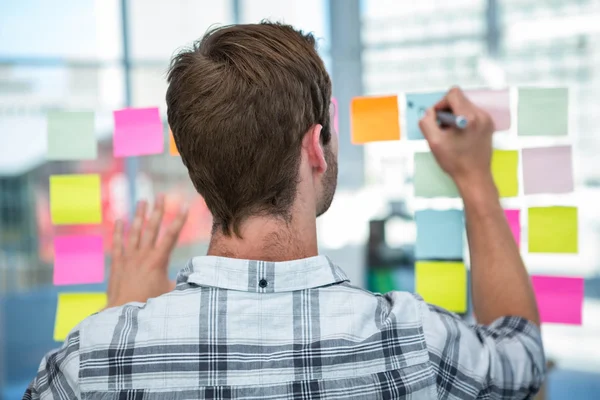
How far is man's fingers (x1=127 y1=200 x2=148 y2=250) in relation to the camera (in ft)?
2.85

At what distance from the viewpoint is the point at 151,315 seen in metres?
0.60

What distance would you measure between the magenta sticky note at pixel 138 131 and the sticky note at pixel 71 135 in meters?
0.05

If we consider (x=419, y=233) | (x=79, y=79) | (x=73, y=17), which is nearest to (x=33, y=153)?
(x=79, y=79)

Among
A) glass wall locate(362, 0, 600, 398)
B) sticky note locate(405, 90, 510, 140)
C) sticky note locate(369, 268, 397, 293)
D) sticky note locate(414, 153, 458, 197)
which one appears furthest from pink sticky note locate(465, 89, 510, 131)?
sticky note locate(369, 268, 397, 293)

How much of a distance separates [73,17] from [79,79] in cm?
31

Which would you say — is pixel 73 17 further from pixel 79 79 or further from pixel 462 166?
pixel 462 166

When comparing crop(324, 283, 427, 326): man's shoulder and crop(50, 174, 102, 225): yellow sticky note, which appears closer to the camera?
crop(324, 283, 427, 326): man's shoulder

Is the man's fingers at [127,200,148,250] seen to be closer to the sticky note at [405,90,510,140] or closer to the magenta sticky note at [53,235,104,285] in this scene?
the magenta sticky note at [53,235,104,285]

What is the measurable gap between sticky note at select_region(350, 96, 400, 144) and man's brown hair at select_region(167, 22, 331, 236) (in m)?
0.30

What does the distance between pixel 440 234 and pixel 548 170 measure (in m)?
0.20

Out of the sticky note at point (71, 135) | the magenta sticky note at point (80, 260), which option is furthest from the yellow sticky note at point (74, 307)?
the sticky note at point (71, 135)

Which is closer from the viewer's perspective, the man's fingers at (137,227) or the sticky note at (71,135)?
the man's fingers at (137,227)

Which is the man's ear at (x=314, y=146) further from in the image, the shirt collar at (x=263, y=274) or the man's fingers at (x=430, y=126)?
the man's fingers at (x=430, y=126)

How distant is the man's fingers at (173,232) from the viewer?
856mm
